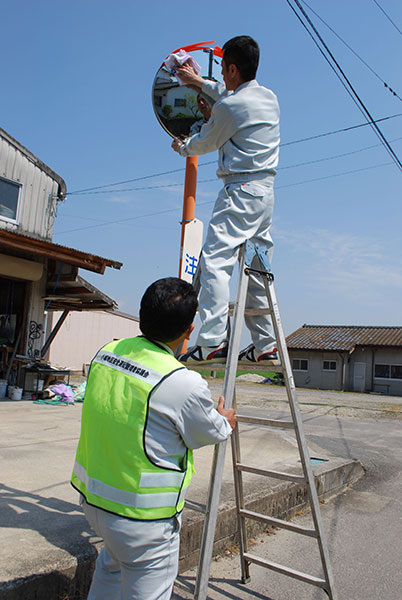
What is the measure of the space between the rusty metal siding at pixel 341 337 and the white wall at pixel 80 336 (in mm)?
14355

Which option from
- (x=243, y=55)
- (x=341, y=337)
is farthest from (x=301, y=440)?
(x=341, y=337)

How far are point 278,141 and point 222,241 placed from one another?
814 millimetres

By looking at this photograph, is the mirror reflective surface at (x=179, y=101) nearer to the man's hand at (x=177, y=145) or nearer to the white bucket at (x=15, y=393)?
the man's hand at (x=177, y=145)

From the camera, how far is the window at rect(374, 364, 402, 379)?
→ 32.8 metres

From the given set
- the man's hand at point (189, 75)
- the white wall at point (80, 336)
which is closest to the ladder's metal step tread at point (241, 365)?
the man's hand at point (189, 75)

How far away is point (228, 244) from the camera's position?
9.15 feet

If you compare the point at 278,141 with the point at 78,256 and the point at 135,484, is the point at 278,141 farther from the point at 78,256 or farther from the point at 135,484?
the point at 78,256

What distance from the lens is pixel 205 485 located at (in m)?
4.37

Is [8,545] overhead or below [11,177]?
below

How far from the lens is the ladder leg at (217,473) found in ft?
7.61

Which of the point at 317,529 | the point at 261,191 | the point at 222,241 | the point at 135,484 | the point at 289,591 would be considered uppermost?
the point at 261,191

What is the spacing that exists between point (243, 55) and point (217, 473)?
2397mm

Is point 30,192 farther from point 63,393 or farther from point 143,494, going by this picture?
point 143,494

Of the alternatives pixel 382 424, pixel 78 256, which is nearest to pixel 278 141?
pixel 78 256
